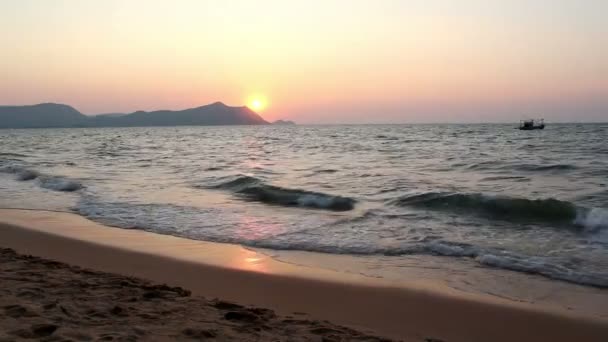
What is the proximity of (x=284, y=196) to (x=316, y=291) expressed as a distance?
9144 millimetres

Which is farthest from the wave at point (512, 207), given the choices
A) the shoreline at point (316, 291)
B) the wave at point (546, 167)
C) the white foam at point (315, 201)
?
the wave at point (546, 167)

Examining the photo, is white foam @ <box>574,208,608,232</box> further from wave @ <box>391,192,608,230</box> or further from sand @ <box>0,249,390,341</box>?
sand @ <box>0,249,390,341</box>

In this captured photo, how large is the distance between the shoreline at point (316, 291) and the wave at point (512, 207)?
5837 mm

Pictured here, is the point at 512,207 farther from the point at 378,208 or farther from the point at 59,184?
the point at 59,184

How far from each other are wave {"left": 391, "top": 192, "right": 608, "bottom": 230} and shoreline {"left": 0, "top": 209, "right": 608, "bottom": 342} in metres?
5.84

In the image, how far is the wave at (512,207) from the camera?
1060 cm

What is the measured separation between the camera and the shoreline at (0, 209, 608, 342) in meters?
4.80

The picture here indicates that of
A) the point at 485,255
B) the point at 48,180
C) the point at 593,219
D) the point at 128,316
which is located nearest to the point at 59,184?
the point at 48,180

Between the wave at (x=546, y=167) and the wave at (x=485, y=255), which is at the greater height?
the wave at (x=546, y=167)

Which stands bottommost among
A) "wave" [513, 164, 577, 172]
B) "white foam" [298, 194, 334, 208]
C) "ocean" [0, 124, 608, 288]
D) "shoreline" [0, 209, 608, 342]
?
"white foam" [298, 194, 334, 208]

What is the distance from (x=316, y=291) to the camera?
5.88m

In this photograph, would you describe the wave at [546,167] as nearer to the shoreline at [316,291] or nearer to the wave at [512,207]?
the wave at [512,207]

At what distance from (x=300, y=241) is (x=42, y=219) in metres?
5.87

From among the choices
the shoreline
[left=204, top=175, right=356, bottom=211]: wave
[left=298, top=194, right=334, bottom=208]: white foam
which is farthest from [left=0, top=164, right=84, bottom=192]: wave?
the shoreline
